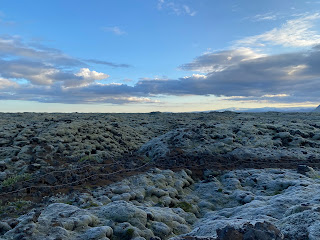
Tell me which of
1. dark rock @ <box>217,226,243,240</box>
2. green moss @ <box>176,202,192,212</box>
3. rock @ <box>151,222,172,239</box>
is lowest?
green moss @ <box>176,202,192,212</box>

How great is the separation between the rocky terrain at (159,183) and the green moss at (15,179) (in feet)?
0.16

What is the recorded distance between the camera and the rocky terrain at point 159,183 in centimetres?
728

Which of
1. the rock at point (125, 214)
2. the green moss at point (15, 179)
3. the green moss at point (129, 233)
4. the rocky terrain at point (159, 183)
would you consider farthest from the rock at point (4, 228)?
the green moss at point (15, 179)

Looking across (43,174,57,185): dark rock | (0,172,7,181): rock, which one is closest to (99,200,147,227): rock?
(43,174,57,185): dark rock

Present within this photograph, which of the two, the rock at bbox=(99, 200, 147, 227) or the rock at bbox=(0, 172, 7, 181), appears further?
the rock at bbox=(0, 172, 7, 181)

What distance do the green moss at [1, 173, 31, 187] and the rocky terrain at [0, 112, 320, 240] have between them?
0.16ft

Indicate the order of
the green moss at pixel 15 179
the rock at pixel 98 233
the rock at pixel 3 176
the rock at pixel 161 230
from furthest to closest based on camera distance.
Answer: the rock at pixel 3 176 → the green moss at pixel 15 179 → the rock at pixel 161 230 → the rock at pixel 98 233

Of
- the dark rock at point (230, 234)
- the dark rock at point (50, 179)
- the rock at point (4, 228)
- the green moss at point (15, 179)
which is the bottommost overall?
the green moss at point (15, 179)

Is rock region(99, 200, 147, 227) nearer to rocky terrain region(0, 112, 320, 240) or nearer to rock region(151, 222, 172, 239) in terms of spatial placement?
rocky terrain region(0, 112, 320, 240)

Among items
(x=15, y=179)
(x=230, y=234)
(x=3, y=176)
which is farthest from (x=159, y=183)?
(x=3, y=176)

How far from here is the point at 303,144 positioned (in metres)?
22.8

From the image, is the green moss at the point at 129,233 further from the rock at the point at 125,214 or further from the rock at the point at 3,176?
the rock at the point at 3,176

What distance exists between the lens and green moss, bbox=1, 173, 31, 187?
1323 cm

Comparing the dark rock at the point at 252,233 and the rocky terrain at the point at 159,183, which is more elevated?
the dark rock at the point at 252,233
